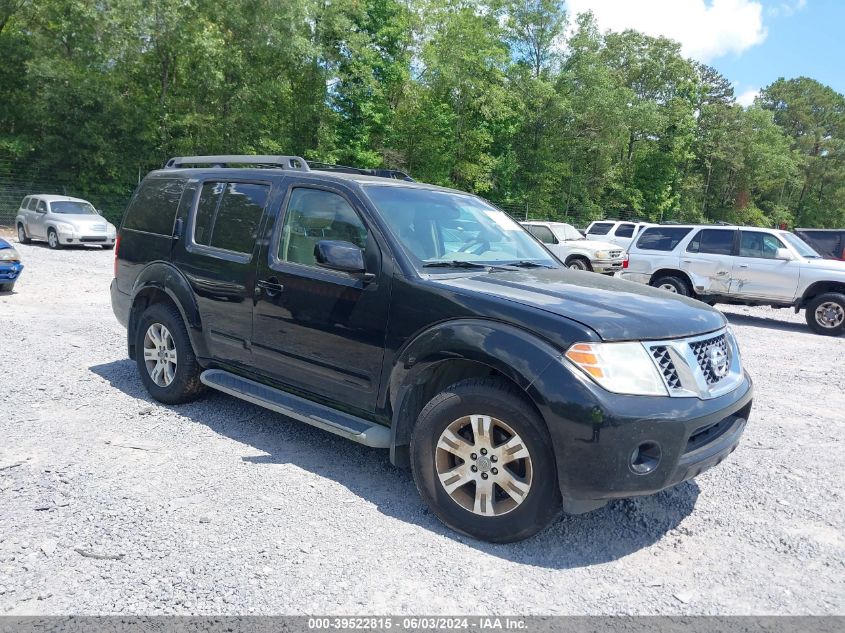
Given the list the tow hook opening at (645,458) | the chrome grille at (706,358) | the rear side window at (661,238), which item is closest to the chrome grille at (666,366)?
the chrome grille at (706,358)

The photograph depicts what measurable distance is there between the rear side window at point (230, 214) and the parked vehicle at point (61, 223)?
54.6 feet

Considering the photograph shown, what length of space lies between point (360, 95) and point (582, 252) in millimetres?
18557

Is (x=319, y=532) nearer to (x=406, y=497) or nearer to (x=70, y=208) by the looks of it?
(x=406, y=497)

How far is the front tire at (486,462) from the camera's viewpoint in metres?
3.04

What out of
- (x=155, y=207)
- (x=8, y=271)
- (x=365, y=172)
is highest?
(x=365, y=172)

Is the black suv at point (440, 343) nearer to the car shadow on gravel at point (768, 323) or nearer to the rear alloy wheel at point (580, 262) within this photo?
the car shadow on gravel at point (768, 323)

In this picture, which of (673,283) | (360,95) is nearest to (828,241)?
(673,283)

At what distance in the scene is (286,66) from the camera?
104 feet

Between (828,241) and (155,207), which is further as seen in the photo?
(828,241)

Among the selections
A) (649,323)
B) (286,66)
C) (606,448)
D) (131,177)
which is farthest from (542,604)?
(286,66)

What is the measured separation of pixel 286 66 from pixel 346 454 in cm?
3128

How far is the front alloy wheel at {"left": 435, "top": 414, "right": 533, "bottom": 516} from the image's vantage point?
10.2 ft

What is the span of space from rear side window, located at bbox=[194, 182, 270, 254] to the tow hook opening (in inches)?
117

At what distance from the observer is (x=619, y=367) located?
296 centimetres
